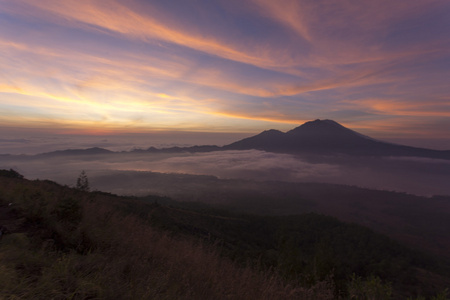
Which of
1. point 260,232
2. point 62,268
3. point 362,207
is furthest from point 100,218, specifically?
point 362,207

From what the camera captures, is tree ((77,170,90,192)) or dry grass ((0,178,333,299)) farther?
tree ((77,170,90,192))

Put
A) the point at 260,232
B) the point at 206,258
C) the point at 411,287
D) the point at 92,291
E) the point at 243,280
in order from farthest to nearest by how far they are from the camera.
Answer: the point at 260,232
the point at 411,287
the point at 206,258
the point at 243,280
the point at 92,291

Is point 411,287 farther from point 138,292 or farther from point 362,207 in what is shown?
point 362,207

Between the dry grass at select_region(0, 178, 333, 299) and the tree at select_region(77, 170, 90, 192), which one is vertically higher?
the dry grass at select_region(0, 178, 333, 299)

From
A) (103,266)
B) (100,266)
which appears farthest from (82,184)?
(100,266)

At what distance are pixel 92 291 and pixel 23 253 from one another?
1.23 meters

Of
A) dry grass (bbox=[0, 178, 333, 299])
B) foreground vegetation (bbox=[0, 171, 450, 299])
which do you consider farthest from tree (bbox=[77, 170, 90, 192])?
dry grass (bbox=[0, 178, 333, 299])

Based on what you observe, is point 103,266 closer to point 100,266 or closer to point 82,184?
point 100,266

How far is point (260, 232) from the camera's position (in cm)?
5953

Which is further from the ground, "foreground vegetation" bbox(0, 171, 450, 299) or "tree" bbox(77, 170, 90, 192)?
"foreground vegetation" bbox(0, 171, 450, 299)

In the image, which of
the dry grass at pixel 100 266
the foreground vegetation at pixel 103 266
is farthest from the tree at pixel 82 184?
the dry grass at pixel 100 266

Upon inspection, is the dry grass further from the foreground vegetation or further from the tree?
the tree

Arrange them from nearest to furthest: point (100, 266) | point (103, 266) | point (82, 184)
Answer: point (100, 266) → point (103, 266) → point (82, 184)

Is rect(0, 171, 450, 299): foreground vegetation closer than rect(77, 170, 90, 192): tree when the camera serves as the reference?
Yes
